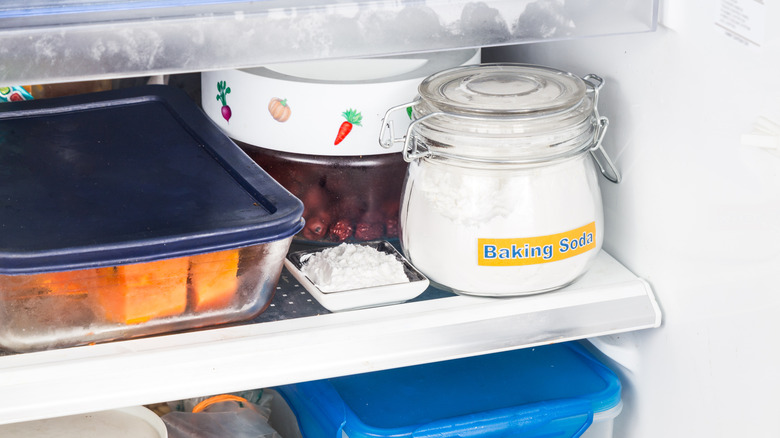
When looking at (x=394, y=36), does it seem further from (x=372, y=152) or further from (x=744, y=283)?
(x=744, y=283)

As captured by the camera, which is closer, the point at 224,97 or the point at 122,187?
the point at 122,187

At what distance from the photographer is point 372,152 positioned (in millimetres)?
925

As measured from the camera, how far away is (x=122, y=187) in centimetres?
82

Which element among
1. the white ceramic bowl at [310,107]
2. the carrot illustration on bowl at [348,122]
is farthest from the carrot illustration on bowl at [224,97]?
the carrot illustration on bowl at [348,122]

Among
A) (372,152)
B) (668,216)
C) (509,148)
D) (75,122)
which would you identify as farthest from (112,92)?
(668,216)

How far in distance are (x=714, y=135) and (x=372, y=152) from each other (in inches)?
13.3

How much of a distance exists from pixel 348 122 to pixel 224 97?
0.15 m

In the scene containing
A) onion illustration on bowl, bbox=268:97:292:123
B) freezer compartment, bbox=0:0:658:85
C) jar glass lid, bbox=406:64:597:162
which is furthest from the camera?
onion illustration on bowl, bbox=268:97:292:123

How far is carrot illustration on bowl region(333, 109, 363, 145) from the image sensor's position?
2.97 feet

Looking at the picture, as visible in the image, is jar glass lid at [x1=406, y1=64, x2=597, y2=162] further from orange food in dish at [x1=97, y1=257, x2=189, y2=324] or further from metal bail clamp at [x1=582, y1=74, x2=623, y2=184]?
orange food in dish at [x1=97, y1=257, x2=189, y2=324]

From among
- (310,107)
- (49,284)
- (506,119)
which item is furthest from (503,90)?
(49,284)

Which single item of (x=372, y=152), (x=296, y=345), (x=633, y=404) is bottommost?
(x=633, y=404)

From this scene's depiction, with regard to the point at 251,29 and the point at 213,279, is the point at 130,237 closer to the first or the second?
the point at 213,279

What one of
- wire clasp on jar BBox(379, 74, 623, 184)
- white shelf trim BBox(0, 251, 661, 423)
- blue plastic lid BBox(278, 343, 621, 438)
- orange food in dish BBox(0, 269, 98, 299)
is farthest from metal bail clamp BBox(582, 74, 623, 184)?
orange food in dish BBox(0, 269, 98, 299)
